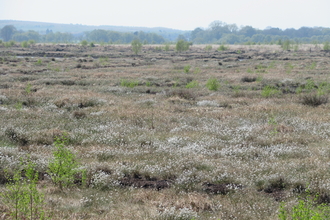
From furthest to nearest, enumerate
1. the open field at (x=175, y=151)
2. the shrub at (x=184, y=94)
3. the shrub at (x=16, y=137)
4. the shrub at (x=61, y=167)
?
the shrub at (x=184, y=94) → the shrub at (x=16, y=137) → the shrub at (x=61, y=167) → the open field at (x=175, y=151)

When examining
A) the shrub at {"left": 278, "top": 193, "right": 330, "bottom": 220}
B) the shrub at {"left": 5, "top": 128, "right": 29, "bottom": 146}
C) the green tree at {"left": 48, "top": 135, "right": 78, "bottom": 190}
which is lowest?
the shrub at {"left": 5, "top": 128, "right": 29, "bottom": 146}

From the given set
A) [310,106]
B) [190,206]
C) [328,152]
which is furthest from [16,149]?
[310,106]

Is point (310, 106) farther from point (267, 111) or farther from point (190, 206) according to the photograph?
point (190, 206)

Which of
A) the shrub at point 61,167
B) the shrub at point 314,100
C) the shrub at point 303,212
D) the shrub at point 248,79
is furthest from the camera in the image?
the shrub at point 248,79

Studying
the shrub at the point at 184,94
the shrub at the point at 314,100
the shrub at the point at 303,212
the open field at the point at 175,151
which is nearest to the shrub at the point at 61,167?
the open field at the point at 175,151

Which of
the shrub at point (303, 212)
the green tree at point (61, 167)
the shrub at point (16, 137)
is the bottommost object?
the shrub at point (16, 137)

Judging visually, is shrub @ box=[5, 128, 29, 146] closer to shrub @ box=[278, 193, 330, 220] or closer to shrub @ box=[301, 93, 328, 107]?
shrub @ box=[278, 193, 330, 220]

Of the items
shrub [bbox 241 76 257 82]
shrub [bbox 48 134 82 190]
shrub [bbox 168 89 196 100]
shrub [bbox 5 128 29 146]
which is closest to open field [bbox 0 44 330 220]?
shrub [bbox 5 128 29 146]

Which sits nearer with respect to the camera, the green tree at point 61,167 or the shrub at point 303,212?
the shrub at point 303,212

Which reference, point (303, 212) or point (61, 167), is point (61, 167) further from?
point (303, 212)

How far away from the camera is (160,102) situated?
19484 mm

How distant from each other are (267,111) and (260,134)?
184 inches

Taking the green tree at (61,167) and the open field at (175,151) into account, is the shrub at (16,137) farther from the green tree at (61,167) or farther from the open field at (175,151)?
the green tree at (61,167)

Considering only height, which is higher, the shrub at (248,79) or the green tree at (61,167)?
the shrub at (248,79)
